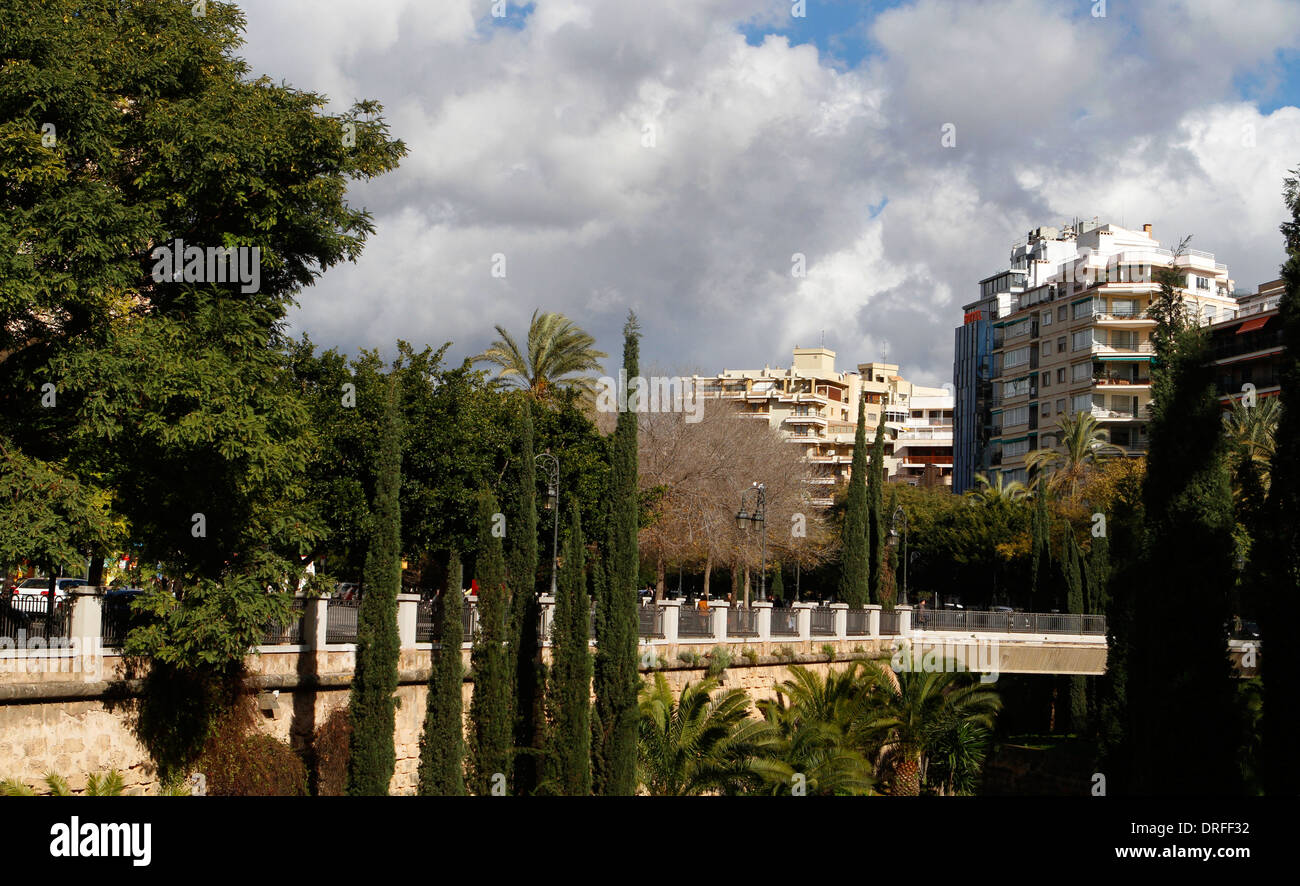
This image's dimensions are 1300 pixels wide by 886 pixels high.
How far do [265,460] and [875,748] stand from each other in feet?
54.8

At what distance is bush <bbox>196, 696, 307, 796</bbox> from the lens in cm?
1579

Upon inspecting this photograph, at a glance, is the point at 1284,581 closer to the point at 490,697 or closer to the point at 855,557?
the point at 490,697

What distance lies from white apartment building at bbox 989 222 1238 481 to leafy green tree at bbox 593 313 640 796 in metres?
51.5

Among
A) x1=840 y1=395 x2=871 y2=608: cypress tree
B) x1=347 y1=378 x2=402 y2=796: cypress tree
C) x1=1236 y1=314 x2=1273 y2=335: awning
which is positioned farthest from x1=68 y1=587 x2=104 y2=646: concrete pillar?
x1=1236 y1=314 x2=1273 y2=335: awning

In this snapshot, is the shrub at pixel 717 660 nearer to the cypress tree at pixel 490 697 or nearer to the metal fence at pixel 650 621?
the metal fence at pixel 650 621

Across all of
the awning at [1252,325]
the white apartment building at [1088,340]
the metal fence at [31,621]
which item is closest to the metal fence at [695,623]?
the metal fence at [31,621]

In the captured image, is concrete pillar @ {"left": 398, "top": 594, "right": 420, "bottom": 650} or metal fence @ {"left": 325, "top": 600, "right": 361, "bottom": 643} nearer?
metal fence @ {"left": 325, "top": 600, "right": 361, "bottom": 643}

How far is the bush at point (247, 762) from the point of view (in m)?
15.8

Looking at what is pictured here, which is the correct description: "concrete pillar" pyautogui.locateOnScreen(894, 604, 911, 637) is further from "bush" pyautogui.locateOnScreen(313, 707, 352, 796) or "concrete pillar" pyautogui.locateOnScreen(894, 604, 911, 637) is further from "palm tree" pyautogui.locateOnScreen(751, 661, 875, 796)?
"bush" pyautogui.locateOnScreen(313, 707, 352, 796)

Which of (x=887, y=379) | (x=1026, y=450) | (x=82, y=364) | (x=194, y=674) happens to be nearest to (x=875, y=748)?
(x=194, y=674)

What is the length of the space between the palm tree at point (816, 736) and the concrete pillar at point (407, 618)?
6655mm

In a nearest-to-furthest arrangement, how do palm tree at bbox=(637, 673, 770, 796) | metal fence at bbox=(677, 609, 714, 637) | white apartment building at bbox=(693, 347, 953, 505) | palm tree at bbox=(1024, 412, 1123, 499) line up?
palm tree at bbox=(637, 673, 770, 796) < metal fence at bbox=(677, 609, 714, 637) < palm tree at bbox=(1024, 412, 1123, 499) < white apartment building at bbox=(693, 347, 953, 505)

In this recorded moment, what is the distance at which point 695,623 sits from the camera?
2528cm

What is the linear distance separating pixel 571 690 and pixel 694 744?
463 centimetres
